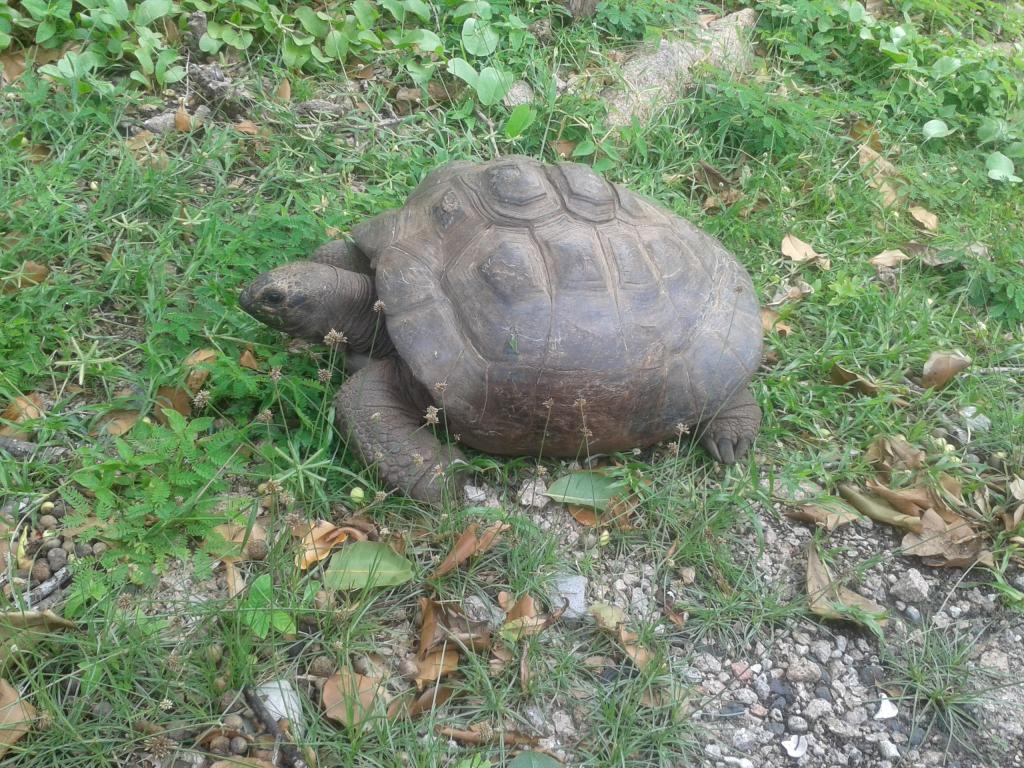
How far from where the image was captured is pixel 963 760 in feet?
8.55

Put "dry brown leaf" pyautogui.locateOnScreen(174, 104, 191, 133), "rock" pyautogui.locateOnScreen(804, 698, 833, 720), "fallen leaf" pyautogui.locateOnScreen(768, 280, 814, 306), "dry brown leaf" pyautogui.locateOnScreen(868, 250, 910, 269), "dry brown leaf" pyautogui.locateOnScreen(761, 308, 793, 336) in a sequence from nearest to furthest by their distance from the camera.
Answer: "rock" pyautogui.locateOnScreen(804, 698, 833, 720) < "dry brown leaf" pyautogui.locateOnScreen(761, 308, 793, 336) < "fallen leaf" pyautogui.locateOnScreen(768, 280, 814, 306) < "dry brown leaf" pyautogui.locateOnScreen(174, 104, 191, 133) < "dry brown leaf" pyautogui.locateOnScreen(868, 250, 910, 269)

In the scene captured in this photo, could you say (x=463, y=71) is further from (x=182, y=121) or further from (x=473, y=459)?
(x=473, y=459)

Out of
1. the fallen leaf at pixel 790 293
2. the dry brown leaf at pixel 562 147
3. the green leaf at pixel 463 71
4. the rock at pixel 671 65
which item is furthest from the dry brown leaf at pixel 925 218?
the green leaf at pixel 463 71

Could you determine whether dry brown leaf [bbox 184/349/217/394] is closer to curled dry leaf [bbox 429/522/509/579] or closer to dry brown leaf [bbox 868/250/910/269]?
curled dry leaf [bbox 429/522/509/579]

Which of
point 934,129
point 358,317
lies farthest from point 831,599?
point 934,129

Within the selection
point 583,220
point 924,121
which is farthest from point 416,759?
point 924,121

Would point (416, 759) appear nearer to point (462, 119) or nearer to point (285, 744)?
point (285, 744)

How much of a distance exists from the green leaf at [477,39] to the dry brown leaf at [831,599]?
10.8 feet

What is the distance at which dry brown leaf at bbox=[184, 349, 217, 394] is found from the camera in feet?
10.5

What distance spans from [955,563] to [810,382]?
3.29ft

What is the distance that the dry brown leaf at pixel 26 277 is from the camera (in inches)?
135

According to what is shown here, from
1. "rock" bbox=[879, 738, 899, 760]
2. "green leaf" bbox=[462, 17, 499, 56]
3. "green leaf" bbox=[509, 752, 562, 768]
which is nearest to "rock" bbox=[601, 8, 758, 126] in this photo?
"green leaf" bbox=[462, 17, 499, 56]

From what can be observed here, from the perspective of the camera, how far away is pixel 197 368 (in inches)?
125

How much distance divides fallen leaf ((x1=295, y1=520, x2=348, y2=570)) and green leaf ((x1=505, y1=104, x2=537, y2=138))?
251cm
